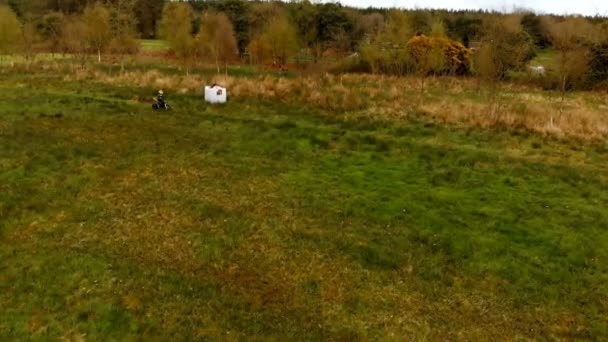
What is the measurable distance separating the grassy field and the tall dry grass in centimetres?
214

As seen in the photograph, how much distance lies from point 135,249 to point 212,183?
171 inches

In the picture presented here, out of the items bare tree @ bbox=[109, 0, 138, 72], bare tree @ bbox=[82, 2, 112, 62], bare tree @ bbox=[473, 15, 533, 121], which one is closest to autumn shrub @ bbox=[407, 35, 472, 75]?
bare tree @ bbox=[473, 15, 533, 121]

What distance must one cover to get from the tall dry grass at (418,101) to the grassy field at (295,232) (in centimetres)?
214

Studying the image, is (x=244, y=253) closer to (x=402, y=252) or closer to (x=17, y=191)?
(x=402, y=252)

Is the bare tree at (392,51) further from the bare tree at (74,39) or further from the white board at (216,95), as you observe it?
the white board at (216,95)

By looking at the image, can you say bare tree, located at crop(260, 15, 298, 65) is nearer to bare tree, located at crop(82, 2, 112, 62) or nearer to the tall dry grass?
the tall dry grass

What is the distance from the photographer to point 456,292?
12.0 metres

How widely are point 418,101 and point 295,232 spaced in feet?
65.3

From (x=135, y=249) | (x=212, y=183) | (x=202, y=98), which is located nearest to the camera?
(x=135, y=249)


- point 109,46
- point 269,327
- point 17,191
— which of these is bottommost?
point 269,327

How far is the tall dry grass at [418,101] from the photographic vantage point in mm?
24891

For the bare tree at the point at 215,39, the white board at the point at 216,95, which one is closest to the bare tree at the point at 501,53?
the white board at the point at 216,95

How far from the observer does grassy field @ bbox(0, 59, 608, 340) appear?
11.0 metres

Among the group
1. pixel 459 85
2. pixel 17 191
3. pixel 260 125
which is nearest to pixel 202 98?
pixel 260 125
